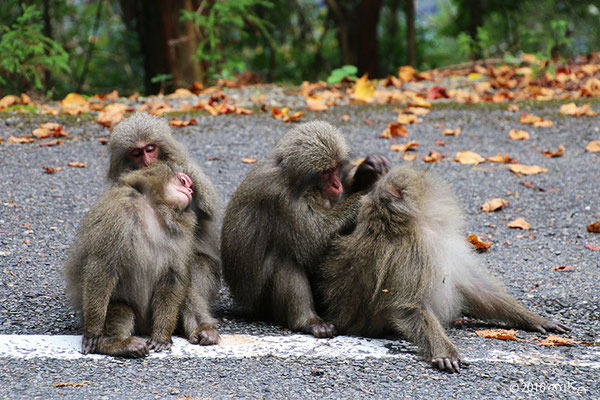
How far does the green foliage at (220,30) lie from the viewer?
418 inches

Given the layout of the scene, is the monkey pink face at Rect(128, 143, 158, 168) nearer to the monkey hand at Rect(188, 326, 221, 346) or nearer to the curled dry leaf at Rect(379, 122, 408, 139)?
the monkey hand at Rect(188, 326, 221, 346)

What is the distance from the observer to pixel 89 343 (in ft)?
13.0

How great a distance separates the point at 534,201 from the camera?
22.4ft

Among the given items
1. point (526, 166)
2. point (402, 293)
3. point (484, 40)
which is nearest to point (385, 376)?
point (402, 293)

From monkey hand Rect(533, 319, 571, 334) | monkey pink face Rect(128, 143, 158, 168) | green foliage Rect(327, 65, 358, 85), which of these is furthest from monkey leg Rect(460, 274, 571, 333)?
green foliage Rect(327, 65, 358, 85)

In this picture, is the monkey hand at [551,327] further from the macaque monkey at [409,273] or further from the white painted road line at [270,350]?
the white painted road line at [270,350]

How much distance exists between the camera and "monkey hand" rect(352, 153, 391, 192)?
4648mm

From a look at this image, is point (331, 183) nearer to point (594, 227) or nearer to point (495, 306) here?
point (495, 306)

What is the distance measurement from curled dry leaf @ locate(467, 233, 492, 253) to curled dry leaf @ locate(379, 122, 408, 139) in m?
2.78

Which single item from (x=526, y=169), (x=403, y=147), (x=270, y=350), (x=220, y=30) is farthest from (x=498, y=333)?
(x=220, y=30)

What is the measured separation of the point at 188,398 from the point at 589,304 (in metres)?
2.71

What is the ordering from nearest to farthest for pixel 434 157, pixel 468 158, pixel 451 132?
pixel 434 157 < pixel 468 158 < pixel 451 132

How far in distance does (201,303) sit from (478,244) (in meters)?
2.38

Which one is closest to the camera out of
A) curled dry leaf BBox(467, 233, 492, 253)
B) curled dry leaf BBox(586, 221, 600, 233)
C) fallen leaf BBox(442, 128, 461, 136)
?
curled dry leaf BBox(467, 233, 492, 253)
